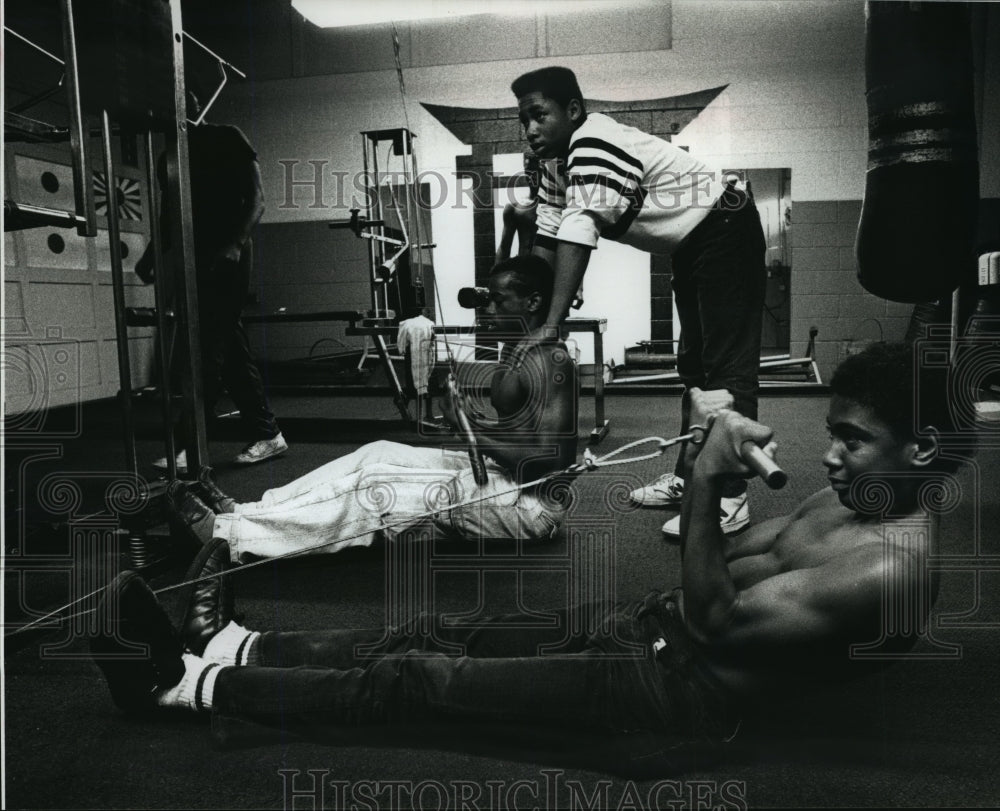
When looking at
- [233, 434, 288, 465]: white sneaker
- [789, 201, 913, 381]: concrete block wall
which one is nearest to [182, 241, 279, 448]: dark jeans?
[233, 434, 288, 465]: white sneaker

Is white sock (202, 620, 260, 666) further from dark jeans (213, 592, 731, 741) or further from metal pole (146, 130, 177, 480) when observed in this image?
metal pole (146, 130, 177, 480)

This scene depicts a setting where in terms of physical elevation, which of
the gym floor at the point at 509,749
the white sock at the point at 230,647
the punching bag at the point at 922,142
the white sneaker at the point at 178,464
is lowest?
the gym floor at the point at 509,749

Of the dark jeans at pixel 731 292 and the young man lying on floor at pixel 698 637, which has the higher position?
the dark jeans at pixel 731 292

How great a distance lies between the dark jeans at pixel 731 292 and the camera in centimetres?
221

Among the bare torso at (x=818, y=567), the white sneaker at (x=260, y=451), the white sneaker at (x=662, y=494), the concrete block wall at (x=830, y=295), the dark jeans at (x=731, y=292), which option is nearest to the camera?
the bare torso at (x=818, y=567)

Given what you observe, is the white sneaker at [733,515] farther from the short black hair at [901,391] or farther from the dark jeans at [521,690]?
the short black hair at [901,391]

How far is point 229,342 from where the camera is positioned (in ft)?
10.6

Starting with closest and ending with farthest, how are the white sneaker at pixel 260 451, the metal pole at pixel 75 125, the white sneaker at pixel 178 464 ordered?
the metal pole at pixel 75 125 → the white sneaker at pixel 178 464 → the white sneaker at pixel 260 451

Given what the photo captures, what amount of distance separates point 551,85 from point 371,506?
3.93ft

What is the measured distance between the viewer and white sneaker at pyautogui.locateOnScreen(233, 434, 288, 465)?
3340 mm

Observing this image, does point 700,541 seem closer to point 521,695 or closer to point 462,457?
point 521,695

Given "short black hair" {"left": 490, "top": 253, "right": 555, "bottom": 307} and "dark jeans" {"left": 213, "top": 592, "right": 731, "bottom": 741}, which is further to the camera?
"short black hair" {"left": 490, "top": 253, "right": 555, "bottom": 307}

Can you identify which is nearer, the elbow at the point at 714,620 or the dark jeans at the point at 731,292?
the elbow at the point at 714,620

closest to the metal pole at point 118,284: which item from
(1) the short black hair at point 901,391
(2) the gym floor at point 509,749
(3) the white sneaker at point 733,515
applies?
(2) the gym floor at point 509,749
